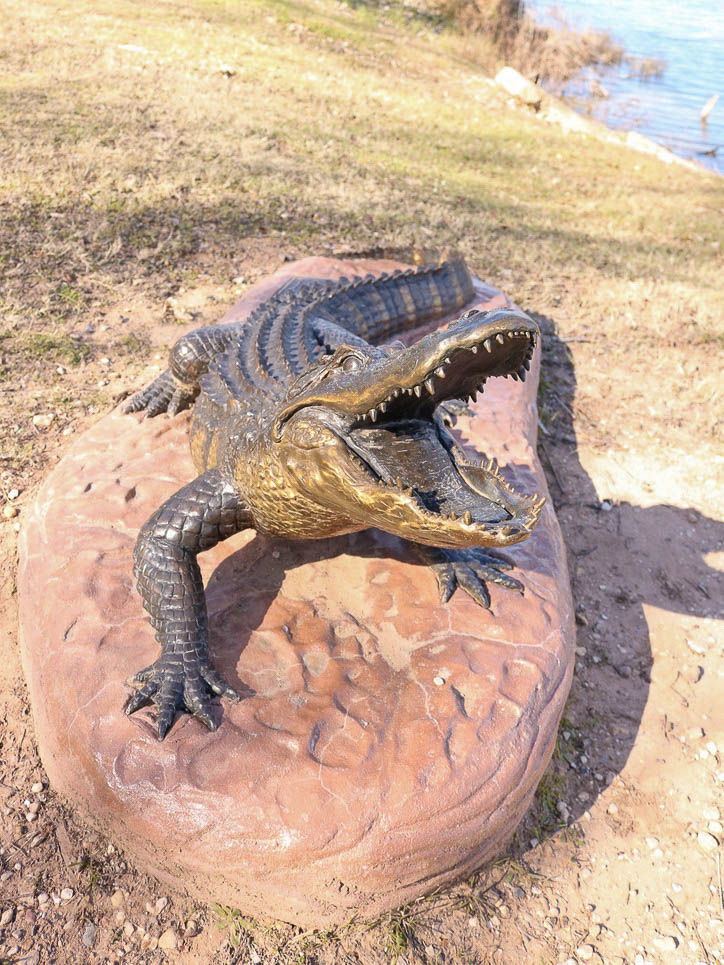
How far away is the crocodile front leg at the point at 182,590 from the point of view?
2482 millimetres

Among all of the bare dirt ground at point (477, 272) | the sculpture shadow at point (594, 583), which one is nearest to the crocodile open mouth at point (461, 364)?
the sculpture shadow at point (594, 583)

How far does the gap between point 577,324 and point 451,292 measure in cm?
149

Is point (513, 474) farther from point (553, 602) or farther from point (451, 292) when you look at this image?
point (451, 292)

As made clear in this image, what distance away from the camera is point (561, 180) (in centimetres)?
918

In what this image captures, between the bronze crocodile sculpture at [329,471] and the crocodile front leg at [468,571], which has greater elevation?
the bronze crocodile sculpture at [329,471]

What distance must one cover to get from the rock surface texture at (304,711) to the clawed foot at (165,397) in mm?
710

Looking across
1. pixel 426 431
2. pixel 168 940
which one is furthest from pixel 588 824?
pixel 426 431

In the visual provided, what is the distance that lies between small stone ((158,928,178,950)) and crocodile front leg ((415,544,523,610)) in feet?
4.96

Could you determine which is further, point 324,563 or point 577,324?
point 577,324

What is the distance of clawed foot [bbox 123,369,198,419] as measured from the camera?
3973 mm

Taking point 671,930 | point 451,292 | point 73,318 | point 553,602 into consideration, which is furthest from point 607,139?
point 671,930

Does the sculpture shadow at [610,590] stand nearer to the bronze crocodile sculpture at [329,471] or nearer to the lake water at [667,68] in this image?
the bronze crocodile sculpture at [329,471]

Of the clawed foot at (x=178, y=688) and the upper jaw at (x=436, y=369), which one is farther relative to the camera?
the clawed foot at (x=178, y=688)

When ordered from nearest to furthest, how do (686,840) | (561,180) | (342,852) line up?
(342,852)
(686,840)
(561,180)
